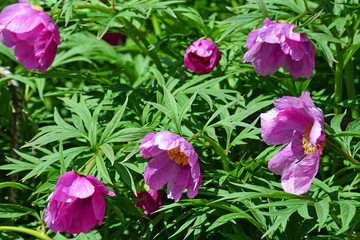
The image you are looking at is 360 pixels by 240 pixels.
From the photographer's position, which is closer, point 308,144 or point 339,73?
point 308,144

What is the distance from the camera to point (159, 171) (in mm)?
1346

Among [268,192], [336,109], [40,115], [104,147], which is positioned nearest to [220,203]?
[268,192]

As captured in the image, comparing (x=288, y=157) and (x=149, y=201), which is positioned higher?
(x=288, y=157)

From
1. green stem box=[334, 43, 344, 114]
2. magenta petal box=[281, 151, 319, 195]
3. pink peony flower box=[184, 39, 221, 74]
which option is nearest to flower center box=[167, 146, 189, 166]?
magenta petal box=[281, 151, 319, 195]

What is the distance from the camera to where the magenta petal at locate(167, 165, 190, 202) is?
1330 mm

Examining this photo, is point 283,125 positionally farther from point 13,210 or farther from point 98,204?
point 13,210

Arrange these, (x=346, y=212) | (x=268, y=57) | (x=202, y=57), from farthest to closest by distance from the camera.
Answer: (x=202, y=57)
(x=268, y=57)
(x=346, y=212)

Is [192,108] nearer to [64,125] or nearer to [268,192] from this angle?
[64,125]

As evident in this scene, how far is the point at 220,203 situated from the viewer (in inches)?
52.6

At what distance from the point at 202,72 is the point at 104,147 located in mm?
451

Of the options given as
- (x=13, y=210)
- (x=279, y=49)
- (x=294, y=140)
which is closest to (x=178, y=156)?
(x=294, y=140)

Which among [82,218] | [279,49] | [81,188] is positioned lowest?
[82,218]

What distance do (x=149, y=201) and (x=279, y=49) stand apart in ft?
1.61

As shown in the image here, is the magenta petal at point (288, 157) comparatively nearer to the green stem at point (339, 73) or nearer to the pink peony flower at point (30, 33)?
the green stem at point (339, 73)
